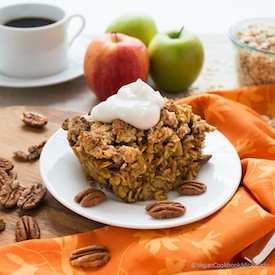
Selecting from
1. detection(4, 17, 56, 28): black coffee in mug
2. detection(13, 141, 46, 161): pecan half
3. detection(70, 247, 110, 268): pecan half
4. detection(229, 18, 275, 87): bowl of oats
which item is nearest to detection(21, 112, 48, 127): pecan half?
detection(13, 141, 46, 161): pecan half

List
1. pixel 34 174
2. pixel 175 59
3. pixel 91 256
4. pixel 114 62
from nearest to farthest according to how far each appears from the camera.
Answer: pixel 91 256, pixel 34 174, pixel 114 62, pixel 175 59

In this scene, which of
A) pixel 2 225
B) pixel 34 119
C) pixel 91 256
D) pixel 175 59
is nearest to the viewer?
pixel 91 256

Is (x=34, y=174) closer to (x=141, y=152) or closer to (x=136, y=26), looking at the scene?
(x=141, y=152)

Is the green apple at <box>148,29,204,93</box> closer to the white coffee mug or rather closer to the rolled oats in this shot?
the rolled oats

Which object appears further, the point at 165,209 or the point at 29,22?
the point at 29,22

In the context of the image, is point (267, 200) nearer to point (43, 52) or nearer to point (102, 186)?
point (102, 186)

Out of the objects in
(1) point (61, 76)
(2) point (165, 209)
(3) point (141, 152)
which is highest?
(3) point (141, 152)

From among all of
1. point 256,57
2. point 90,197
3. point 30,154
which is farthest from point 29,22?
point 90,197

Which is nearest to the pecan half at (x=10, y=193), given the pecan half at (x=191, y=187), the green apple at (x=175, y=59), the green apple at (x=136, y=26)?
the pecan half at (x=191, y=187)

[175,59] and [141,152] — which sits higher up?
[141,152]
